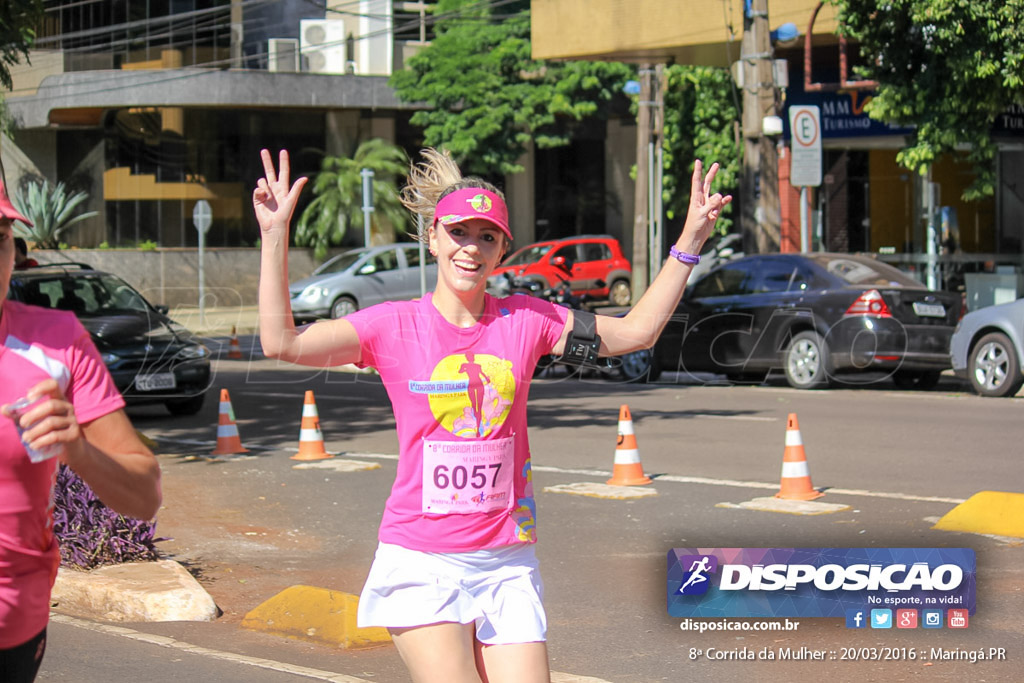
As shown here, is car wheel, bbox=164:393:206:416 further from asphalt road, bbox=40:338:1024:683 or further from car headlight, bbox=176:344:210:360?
car headlight, bbox=176:344:210:360

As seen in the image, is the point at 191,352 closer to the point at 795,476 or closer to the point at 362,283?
the point at 795,476

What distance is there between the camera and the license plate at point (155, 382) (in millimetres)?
15117

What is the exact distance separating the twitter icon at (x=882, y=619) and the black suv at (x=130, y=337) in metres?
10.6

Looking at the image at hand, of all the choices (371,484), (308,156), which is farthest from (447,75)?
(371,484)

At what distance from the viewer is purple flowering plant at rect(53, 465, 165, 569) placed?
23.8ft

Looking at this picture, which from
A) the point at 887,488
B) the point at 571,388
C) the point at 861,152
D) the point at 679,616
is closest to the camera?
the point at 679,616

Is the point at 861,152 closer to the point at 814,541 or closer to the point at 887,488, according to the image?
the point at 887,488

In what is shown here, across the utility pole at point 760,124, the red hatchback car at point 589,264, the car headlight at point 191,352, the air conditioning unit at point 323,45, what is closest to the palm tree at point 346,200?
the air conditioning unit at point 323,45

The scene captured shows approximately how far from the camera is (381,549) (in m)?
3.71

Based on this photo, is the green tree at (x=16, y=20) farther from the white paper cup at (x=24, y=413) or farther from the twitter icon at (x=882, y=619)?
the white paper cup at (x=24, y=413)

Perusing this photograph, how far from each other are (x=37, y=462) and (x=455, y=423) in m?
1.27

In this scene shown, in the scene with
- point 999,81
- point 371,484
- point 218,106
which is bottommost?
point 371,484

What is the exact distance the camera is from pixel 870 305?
53.0 ft

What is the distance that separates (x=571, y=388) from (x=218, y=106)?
24.8 metres
